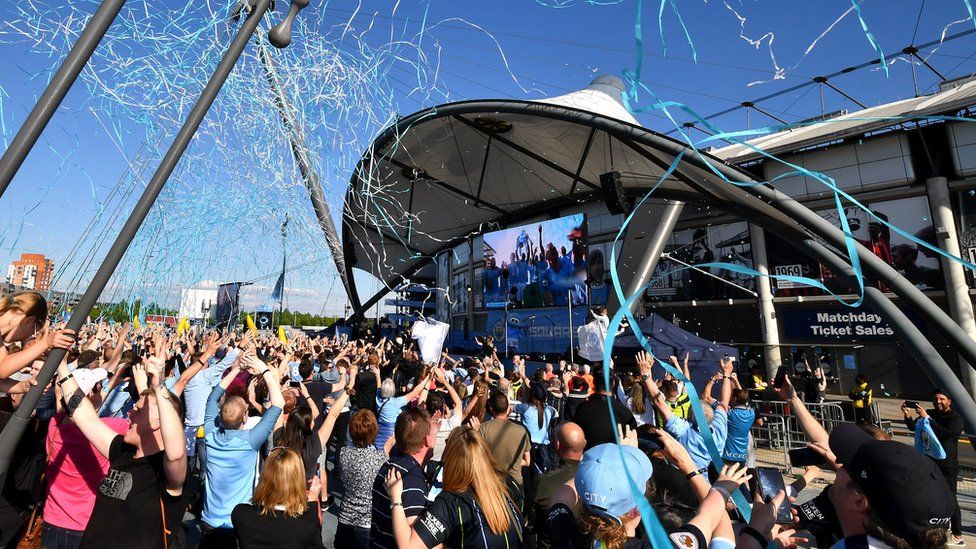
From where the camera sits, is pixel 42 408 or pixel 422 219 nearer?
pixel 42 408

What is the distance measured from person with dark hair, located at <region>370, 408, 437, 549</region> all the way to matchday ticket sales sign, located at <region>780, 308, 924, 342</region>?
80.6 ft

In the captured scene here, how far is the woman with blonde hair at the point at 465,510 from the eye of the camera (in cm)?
239

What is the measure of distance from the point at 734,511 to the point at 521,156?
21319 mm

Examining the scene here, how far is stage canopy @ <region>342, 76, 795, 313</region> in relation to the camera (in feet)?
47.2

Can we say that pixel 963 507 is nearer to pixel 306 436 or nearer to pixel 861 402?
pixel 861 402

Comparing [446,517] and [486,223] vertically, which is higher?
[486,223]

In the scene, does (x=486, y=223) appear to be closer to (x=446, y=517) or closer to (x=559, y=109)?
(x=559, y=109)

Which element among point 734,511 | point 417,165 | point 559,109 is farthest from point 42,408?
point 417,165

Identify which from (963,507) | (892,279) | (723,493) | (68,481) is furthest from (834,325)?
(68,481)

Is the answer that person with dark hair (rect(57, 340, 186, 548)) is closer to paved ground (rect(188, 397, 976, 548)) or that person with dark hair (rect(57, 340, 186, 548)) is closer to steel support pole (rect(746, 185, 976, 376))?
paved ground (rect(188, 397, 976, 548))

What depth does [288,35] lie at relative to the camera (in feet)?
8.23

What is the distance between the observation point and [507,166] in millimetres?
24641

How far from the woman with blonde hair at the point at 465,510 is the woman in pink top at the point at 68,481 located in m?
2.24

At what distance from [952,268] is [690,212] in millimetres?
10434
